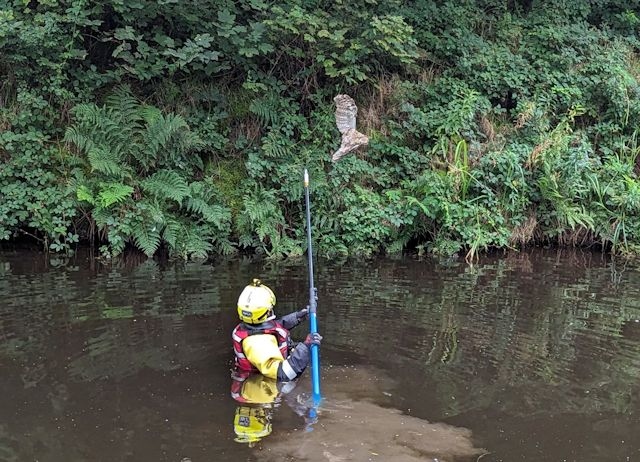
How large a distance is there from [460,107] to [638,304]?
4859mm

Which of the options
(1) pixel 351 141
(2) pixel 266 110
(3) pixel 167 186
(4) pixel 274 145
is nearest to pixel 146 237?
(3) pixel 167 186

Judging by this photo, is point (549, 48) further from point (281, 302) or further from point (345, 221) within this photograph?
point (281, 302)

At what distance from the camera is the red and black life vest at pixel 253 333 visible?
533 cm

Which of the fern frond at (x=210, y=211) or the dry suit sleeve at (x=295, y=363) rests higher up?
the fern frond at (x=210, y=211)

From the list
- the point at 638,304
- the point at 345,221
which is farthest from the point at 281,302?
the point at 638,304

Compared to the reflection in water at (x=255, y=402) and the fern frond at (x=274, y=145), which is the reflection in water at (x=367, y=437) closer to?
the reflection in water at (x=255, y=402)

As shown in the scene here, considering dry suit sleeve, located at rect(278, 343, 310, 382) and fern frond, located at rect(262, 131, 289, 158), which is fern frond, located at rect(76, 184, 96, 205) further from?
dry suit sleeve, located at rect(278, 343, 310, 382)

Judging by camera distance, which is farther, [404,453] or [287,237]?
[287,237]

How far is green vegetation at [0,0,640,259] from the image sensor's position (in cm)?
995

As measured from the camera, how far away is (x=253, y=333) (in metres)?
5.32

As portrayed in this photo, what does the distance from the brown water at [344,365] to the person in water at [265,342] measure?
27cm

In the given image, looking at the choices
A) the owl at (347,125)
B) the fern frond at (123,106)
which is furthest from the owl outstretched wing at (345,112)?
the fern frond at (123,106)

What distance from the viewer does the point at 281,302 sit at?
7.94 m

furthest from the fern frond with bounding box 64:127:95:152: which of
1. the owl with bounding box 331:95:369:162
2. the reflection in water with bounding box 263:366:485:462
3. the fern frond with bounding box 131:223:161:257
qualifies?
the reflection in water with bounding box 263:366:485:462
